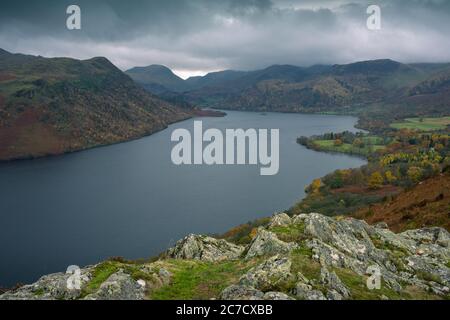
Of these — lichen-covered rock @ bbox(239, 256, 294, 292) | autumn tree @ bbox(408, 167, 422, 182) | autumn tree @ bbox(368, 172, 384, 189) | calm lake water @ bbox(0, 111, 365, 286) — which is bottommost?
calm lake water @ bbox(0, 111, 365, 286)

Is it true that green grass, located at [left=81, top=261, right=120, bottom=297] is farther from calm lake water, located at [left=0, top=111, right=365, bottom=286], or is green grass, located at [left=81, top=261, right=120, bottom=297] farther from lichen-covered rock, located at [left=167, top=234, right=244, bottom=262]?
calm lake water, located at [left=0, top=111, right=365, bottom=286]

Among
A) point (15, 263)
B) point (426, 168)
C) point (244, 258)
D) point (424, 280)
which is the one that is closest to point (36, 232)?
point (15, 263)

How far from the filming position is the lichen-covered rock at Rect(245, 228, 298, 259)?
25.8 meters

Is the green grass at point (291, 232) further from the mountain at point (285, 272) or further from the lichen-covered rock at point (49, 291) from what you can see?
the lichen-covered rock at point (49, 291)

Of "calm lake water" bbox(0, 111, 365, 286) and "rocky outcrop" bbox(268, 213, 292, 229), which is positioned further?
"calm lake water" bbox(0, 111, 365, 286)

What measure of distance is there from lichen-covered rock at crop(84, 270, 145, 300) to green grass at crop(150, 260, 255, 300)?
34.5 inches

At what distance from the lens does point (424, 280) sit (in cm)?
2625

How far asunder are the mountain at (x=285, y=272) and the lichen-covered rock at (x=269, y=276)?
53 mm

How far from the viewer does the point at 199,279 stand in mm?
23594

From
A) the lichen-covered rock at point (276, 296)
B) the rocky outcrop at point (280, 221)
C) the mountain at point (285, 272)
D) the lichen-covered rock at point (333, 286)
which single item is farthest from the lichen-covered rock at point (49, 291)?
the rocky outcrop at point (280, 221)

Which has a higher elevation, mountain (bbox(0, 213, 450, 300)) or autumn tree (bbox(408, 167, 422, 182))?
mountain (bbox(0, 213, 450, 300))

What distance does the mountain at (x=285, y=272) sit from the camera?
795 inches

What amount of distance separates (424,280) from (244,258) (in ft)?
39.6

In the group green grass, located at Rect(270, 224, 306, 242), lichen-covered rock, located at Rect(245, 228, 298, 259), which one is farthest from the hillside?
lichen-covered rock, located at Rect(245, 228, 298, 259)
